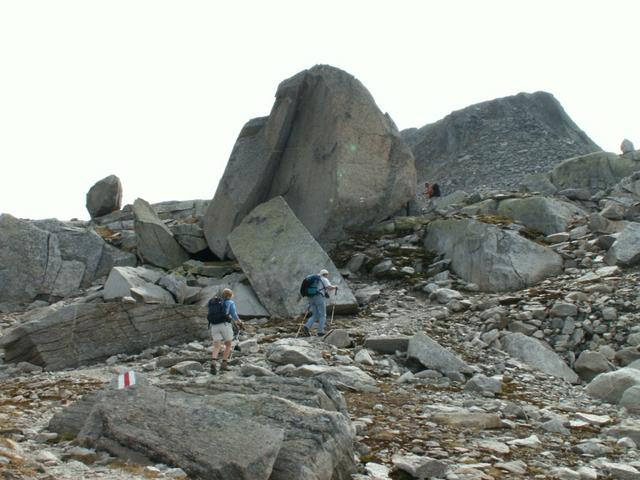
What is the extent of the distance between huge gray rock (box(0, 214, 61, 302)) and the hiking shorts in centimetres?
1609

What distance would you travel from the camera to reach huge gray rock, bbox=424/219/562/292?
78.0ft

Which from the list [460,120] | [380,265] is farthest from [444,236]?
[460,120]

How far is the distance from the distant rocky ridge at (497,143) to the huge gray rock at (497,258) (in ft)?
69.5

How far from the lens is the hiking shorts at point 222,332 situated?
16750 mm

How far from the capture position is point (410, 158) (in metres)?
31.3

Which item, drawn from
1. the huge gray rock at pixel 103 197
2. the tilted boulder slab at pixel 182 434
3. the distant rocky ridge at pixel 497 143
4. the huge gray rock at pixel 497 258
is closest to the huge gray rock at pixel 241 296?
the huge gray rock at pixel 497 258

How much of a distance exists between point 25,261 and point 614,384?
24744 mm

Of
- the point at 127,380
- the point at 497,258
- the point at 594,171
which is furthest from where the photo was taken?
the point at 594,171

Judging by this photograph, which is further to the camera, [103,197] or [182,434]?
[103,197]

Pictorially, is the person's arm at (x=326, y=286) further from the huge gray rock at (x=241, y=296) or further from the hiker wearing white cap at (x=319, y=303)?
the huge gray rock at (x=241, y=296)

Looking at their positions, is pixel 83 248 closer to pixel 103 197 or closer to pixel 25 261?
pixel 25 261

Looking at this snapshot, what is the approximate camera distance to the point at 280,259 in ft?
84.4

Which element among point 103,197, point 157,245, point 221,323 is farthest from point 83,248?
point 221,323

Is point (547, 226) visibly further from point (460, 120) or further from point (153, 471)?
point (460, 120)
